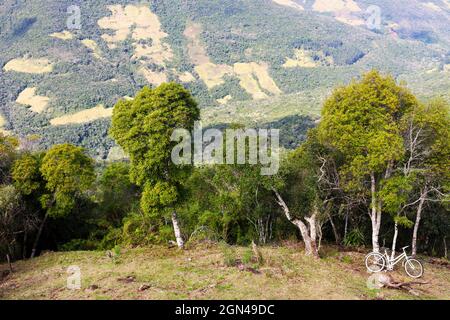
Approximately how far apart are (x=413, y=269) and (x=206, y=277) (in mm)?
7684

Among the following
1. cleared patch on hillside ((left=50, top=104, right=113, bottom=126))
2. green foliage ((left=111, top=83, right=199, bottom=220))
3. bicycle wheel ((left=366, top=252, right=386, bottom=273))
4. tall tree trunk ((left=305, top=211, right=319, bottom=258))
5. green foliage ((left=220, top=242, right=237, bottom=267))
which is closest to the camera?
green foliage ((left=220, top=242, right=237, bottom=267))

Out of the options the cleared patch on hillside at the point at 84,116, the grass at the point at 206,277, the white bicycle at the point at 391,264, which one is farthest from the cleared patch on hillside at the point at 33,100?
the white bicycle at the point at 391,264

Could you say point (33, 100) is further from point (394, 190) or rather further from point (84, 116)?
point (394, 190)

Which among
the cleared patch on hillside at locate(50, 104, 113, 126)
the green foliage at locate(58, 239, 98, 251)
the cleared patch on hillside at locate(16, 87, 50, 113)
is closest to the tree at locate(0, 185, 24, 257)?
the green foliage at locate(58, 239, 98, 251)

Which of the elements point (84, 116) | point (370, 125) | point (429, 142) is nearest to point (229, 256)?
point (370, 125)

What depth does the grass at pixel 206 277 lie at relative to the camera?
1154 centimetres

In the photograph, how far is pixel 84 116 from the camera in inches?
6363

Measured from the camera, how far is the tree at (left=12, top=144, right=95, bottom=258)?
21.0 metres

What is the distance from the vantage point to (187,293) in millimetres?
11500

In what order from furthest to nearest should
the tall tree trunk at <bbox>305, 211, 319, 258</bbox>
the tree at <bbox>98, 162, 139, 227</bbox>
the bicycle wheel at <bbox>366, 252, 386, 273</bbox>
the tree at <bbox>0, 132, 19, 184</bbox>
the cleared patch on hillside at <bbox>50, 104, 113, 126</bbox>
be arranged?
the cleared patch on hillside at <bbox>50, 104, 113, 126</bbox> < the tree at <bbox>98, 162, 139, 227</bbox> < the tree at <bbox>0, 132, 19, 184</bbox> < the tall tree trunk at <bbox>305, 211, 319, 258</bbox> < the bicycle wheel at <bbox>366, 252, 386, 273</bbox>

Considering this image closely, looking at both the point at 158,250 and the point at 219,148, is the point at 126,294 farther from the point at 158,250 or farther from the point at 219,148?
the point at 219,148

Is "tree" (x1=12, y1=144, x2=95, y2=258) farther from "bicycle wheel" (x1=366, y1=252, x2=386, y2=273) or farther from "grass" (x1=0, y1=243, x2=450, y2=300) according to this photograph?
"bicycle wheel" (x1=366, y1=252, x2=386, y2=273)

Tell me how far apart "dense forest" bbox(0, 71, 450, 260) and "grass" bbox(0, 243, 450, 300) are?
1.64 m
